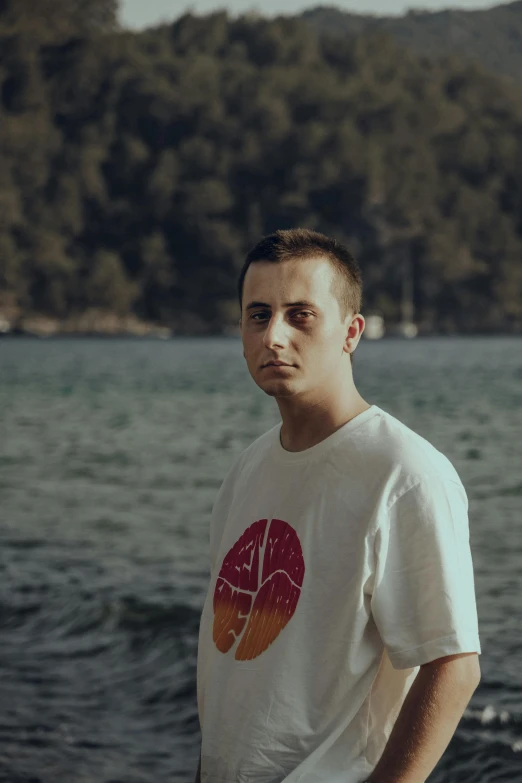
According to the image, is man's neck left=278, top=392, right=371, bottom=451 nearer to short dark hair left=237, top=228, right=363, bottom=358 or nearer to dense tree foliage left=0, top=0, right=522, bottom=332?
short dark hair left=237, top=228, right=363, bottom=358

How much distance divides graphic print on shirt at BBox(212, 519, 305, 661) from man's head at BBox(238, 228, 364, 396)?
268mm

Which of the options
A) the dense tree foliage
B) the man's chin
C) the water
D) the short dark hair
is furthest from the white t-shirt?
the dense tree foliage

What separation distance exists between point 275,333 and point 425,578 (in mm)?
511

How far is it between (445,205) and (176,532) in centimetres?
11658

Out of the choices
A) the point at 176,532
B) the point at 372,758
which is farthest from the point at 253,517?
the point at 176,532

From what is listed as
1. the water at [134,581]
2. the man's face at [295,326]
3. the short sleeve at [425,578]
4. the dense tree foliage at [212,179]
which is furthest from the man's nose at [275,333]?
the dense tree foliage at [212,179]

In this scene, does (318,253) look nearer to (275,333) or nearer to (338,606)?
(275,333)

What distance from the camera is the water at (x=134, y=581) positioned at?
6195 mm

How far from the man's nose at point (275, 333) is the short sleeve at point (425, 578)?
0.37 m

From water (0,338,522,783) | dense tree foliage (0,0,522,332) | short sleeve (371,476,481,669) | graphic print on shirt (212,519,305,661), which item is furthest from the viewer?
dense tree foliage (0,0,522,332)

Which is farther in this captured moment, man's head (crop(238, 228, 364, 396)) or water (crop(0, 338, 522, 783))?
water (crop(0, 338, 522, 783))

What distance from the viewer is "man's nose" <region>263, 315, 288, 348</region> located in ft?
7.44

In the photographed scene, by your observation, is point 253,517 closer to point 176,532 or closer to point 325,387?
point 325,387

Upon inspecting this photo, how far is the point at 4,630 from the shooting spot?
866 centimetres
